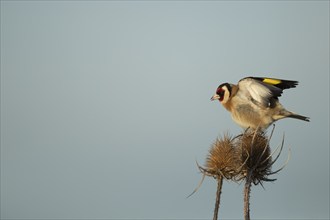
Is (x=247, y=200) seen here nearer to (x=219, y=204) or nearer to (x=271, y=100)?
(x=219, y=204)

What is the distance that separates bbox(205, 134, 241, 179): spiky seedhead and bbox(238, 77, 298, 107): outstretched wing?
256 cm

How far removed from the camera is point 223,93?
20.7 m

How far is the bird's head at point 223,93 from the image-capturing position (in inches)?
808

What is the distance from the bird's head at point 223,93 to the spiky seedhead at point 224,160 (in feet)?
10.3

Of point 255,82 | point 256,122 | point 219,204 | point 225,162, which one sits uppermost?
point 255,82

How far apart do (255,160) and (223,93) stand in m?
4.70

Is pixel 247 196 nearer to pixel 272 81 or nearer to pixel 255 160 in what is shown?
pixel 255 160

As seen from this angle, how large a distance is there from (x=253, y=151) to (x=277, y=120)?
360 centimetres

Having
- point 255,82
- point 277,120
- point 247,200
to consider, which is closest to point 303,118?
point 277,120

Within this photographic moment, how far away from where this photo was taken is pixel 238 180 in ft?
54.6

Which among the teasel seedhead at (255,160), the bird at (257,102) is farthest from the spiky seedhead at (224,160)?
the bird at (257,102)

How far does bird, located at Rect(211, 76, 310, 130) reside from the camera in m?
19.0

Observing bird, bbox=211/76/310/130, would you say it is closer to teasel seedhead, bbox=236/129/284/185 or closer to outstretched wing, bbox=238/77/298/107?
outstretched wing, bbox=238/77/298/107

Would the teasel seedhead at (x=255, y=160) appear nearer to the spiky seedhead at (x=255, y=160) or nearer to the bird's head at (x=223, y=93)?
the spiky seedhead at (x=255, y=160)
